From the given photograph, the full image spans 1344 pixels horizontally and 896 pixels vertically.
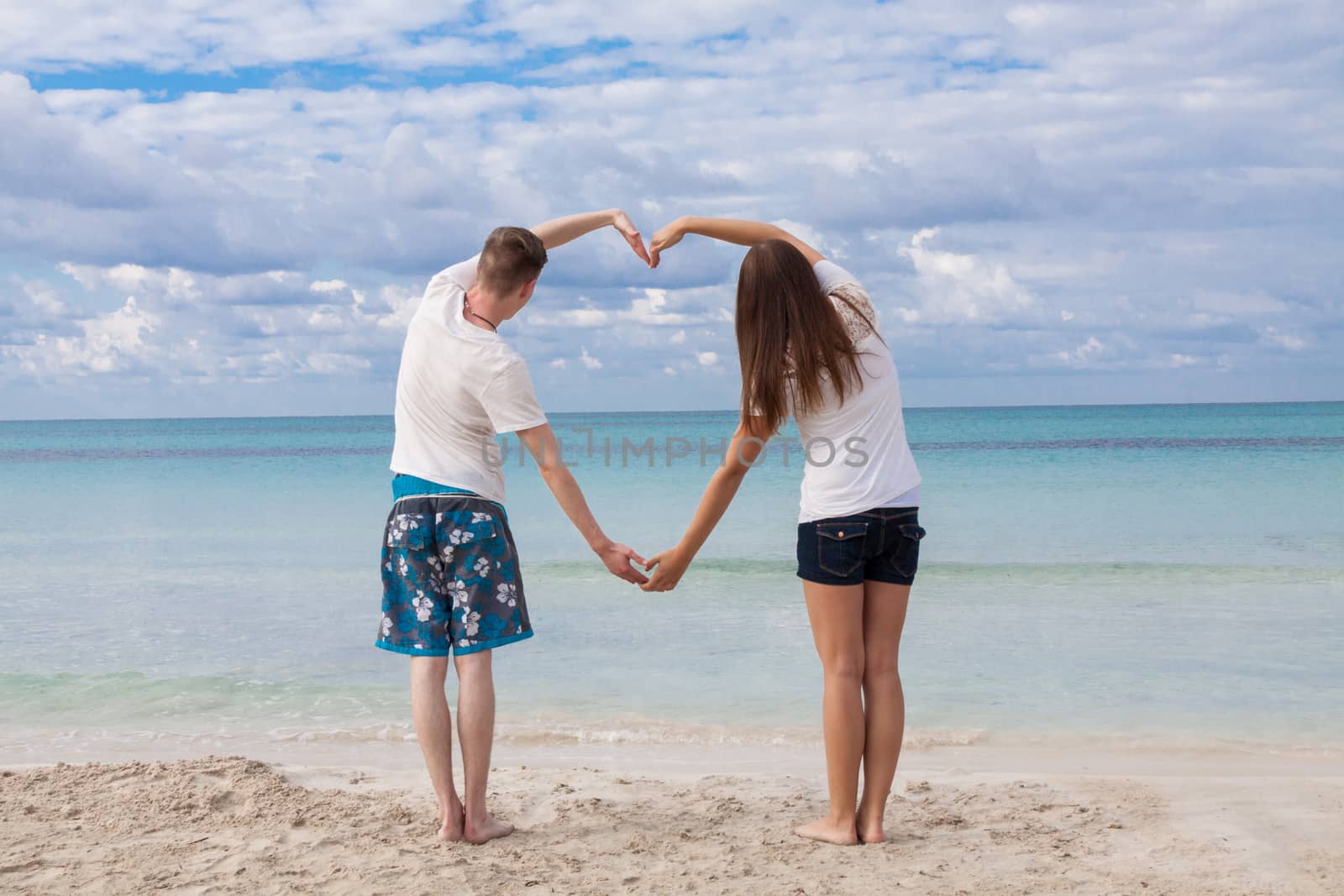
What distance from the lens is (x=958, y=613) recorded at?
7922 millimetres

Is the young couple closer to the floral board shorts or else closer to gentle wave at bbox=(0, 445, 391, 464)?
the floral board shorts

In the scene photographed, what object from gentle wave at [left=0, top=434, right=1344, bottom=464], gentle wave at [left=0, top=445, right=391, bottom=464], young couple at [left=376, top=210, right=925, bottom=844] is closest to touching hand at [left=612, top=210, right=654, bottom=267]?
young couple at [left=376, top=210, right=925, bottom=844]

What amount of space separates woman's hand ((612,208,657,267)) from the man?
25.6 inches

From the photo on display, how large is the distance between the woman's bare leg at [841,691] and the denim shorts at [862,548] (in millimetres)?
56

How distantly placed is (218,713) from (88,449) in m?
50.7

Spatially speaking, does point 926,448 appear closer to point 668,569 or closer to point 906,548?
point 668,569

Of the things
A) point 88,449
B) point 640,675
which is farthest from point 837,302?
point 88,449

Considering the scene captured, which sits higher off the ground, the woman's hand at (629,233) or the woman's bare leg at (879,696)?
the woman's hand at (629,233)

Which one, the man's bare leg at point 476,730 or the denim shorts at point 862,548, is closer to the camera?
the denim shorts at point 862,548

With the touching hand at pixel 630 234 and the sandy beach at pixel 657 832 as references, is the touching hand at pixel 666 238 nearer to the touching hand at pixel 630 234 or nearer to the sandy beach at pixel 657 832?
the touching hand at pixel 630 234

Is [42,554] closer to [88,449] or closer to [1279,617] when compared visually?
[1279,617]

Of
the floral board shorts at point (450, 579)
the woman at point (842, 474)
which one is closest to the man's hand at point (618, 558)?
the floral board shorts at point (450, 579)

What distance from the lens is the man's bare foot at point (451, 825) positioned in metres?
3.17

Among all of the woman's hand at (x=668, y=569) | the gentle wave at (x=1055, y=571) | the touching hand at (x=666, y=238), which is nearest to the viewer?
the woman's hand at (x=668, y=569)
